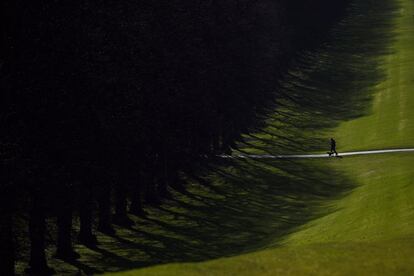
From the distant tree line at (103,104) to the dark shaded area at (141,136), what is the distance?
0.08m

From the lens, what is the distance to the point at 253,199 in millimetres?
58406

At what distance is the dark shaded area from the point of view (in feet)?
109

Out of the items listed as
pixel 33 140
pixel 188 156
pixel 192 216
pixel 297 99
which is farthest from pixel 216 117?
pixel 297 99

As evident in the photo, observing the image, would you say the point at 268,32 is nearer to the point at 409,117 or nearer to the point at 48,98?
the point at 409,117

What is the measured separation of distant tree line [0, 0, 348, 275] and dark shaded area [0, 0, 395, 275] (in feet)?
0.26

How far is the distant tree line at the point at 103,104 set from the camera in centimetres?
3228

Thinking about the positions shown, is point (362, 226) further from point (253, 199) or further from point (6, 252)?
point (6, 252)

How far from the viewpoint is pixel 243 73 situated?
68688 millimetres

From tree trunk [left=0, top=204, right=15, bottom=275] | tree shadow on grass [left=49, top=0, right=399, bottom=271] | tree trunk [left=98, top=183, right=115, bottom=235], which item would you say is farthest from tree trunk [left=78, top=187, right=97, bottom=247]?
tree trunk [left=0, top=204, right=15, bottom=275]

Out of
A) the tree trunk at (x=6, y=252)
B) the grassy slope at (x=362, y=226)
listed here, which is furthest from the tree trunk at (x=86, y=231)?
the tree trunk at (x=6, y=252)

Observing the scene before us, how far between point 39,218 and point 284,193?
1065 inches

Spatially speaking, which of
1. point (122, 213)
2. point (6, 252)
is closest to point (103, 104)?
point (6, 252)

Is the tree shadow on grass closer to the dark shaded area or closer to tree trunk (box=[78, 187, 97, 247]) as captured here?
the dark shaded area

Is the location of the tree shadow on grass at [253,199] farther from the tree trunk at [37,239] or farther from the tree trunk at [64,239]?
the tree trunk at [37,239]
